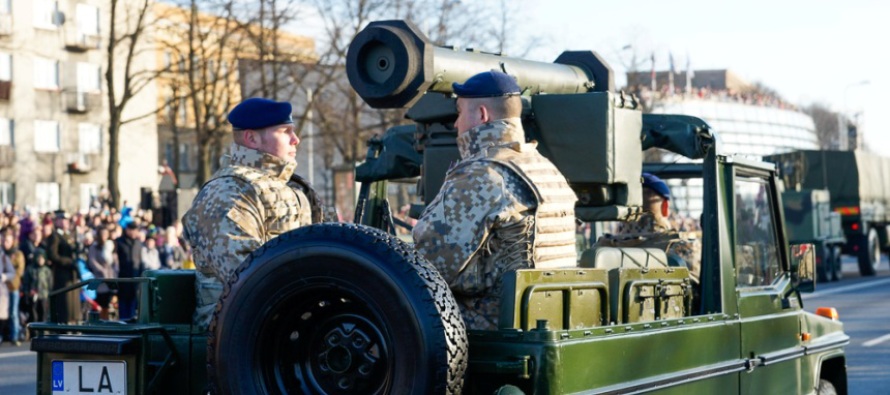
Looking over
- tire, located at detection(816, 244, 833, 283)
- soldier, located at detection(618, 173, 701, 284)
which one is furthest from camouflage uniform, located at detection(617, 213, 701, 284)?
tire, located at detection(816, 244, 833, 283)

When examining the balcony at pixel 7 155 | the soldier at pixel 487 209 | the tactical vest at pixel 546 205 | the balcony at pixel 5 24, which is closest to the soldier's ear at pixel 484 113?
the soldier at pixel 487 209

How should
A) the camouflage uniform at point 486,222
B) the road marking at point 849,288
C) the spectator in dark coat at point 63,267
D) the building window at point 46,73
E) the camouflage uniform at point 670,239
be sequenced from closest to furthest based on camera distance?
1. the camouflage uniform at point 486,222
2. the camouflage uniform at point 670,239
3. the spectator in dark coat at point 63,267
4. the road marking at point 849,288
5. the building window at point 46,73

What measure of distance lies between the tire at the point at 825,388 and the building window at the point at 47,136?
54186 millimetres

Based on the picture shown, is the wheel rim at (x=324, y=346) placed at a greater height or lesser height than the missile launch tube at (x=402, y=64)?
lesser

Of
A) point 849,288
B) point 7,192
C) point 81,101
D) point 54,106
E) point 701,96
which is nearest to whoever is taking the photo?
point 849,288

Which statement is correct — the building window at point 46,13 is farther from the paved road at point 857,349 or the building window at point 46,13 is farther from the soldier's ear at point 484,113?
the soldier's ear at point 484,113

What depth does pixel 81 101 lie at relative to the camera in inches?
2389

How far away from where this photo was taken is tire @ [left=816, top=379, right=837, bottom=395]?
26.3 feet

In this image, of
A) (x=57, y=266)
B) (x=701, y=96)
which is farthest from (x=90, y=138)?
(x=57, y=266)

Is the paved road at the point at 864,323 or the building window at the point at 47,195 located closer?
the paved road at the point at 864,323

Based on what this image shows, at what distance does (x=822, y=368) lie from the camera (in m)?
8.23

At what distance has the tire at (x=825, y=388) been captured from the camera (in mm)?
8008

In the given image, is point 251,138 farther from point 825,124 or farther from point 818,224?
point 825,124

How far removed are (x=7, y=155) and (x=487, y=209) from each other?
54909mm
